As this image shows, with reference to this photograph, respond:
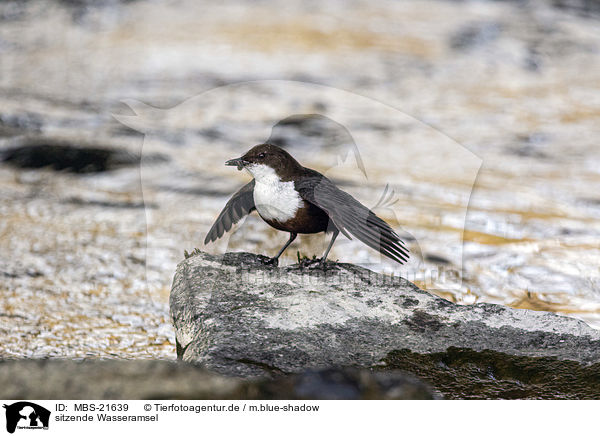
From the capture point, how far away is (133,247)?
790 cm

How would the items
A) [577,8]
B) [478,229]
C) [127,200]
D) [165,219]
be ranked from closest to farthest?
[165,219] → [478,229] → [127,200] → [577,8]

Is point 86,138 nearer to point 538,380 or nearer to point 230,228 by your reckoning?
point 230,228

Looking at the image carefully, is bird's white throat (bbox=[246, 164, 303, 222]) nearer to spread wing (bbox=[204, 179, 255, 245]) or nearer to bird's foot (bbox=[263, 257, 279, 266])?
spread wing (bbox=[204, 179, 255, 245])

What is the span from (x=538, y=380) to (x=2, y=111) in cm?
1006

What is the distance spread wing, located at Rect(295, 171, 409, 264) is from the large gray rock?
1.90ft

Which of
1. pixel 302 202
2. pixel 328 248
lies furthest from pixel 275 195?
pixel 328 248

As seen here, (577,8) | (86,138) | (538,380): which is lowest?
(538,380)

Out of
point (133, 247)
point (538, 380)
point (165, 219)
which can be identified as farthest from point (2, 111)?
point (538, 380)

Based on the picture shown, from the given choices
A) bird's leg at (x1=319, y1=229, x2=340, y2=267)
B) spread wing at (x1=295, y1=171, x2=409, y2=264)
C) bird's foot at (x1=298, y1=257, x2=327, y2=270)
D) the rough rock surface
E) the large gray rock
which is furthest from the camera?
bird's foot at (x1=298, y1=257, x2=327, y2=270)

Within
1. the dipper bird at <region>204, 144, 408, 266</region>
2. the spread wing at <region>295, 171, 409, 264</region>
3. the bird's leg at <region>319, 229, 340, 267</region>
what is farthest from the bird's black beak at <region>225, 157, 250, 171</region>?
the bird's leg at <region>319, 229, 340, 267</region>

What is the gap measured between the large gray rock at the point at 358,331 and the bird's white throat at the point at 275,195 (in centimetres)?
67

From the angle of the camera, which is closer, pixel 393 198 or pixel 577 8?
pixel 393 198
